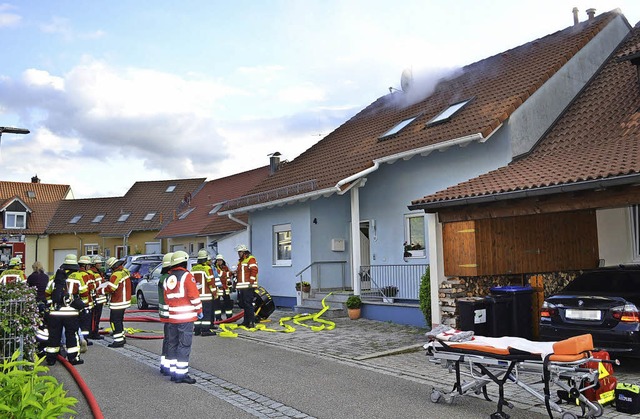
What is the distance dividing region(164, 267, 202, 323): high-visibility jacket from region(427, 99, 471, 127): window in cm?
820

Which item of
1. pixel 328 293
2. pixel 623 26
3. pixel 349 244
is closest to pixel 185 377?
pixel 328 293

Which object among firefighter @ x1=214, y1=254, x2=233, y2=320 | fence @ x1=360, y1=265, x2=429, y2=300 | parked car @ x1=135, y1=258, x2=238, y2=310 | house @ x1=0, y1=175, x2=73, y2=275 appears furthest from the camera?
house @ x1=0, y1=175, x2=73, y2=275

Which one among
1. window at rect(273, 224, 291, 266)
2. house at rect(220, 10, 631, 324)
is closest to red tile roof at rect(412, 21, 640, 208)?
house at rect(220, 10, 631, 324)

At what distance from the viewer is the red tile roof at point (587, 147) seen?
8797mm

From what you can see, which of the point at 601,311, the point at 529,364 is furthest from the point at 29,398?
the point at 601,311

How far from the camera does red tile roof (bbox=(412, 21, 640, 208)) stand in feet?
28.9

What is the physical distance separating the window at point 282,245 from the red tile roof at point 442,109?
1094 mm

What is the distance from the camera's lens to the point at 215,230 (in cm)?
2739

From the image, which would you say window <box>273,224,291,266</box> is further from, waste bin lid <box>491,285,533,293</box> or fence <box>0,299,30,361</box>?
fence <box>0,299,30,361</box>

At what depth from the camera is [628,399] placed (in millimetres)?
5895

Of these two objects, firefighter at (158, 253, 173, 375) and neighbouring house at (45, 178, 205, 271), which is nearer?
firefighter at (158, 253, 173, 375)

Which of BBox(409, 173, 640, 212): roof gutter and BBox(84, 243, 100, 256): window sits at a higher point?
BBox(84, 243, 100, 256): window

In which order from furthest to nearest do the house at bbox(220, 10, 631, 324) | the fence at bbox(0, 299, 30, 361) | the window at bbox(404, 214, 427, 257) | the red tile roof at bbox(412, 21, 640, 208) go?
the window at bbox(404, 214, 427, 257) → the house at bbox(220, 10, 631, 324) → the red tile roof at bbox(412, 21, 640, 208) → the fence at bbox(0, 299, 30, 361)

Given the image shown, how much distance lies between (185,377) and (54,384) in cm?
432
